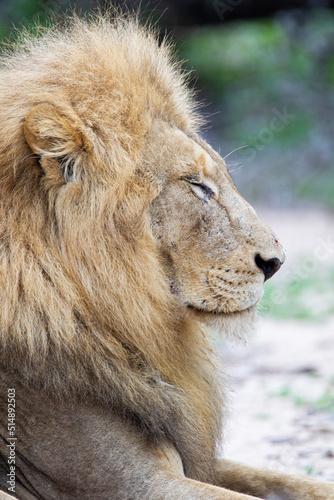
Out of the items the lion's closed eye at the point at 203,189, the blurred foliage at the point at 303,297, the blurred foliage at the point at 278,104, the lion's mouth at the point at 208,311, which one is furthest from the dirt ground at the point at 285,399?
the blurred foliage at the point at 278,104

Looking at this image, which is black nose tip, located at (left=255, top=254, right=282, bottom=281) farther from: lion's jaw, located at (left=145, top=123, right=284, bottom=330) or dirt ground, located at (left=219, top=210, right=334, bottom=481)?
dirt ground, located at (left=219, top=210, right=334, bottom=481)

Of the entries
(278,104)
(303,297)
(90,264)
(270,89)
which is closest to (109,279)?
(90,264)

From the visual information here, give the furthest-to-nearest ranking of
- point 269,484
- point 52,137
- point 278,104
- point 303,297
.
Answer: point 278,104
point 303,297
point 269,484
point 52,137

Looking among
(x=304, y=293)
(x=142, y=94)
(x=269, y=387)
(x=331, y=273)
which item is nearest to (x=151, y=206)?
(x=142, y=94)

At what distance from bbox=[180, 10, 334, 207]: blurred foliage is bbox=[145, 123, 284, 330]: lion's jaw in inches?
414

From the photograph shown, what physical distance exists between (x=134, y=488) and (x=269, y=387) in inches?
125

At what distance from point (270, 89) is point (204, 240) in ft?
43.8

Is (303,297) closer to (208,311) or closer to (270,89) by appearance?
(208,311)

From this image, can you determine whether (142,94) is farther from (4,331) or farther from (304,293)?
(304,293)

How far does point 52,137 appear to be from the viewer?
2.61m

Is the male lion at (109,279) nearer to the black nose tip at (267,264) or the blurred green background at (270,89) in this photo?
the black nose tip at (267,264)

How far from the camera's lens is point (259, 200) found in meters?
14.0

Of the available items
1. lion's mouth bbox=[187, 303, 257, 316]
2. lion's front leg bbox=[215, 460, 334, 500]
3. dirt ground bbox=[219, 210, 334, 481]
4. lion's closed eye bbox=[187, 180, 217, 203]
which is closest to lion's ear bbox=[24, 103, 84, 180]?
lion's closed eye bbox=[187, 180, 217, 203]

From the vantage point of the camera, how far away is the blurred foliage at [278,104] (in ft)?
46.6
